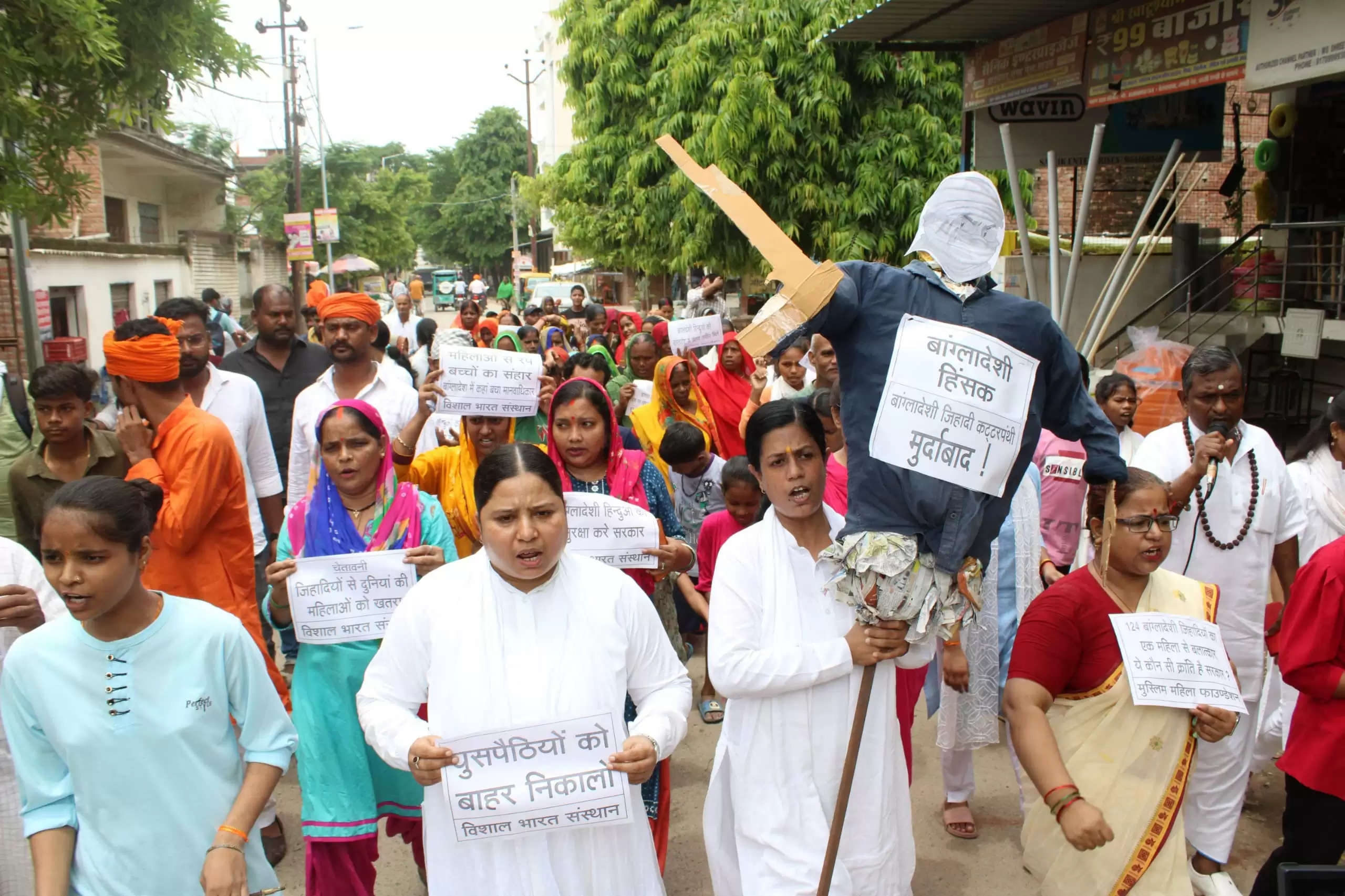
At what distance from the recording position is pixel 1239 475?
4.51 m

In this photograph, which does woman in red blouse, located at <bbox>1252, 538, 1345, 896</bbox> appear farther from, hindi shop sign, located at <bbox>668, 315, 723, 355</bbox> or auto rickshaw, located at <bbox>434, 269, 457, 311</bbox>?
auto rickshaw, located at <bbox>434, 269, 457, 311</bbox>

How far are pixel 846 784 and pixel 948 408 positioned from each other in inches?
38.2

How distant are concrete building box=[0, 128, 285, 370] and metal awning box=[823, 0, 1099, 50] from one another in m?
8.66

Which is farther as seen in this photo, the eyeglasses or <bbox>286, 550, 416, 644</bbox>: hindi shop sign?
<bbox>286, 550, 416, 644</bbox>: hindi shop sign

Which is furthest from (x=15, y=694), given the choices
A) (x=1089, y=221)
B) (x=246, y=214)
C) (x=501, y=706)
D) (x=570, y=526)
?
(x=246, y=214)

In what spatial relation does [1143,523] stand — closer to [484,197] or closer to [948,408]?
[948,408]

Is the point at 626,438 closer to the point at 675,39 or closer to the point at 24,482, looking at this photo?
the point at 24,482

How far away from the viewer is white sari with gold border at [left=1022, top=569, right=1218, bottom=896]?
2955 millimetres

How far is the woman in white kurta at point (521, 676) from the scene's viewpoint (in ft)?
8.85

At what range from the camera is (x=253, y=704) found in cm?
276

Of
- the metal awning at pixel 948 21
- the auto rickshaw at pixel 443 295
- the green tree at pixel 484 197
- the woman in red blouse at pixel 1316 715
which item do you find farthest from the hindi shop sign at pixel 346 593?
the green tree at pixel 484 197

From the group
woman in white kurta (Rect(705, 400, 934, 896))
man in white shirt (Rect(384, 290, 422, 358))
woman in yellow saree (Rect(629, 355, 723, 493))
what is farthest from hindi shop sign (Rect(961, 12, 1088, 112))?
woman in white kurta (Rect(705, 400, 934, 896))

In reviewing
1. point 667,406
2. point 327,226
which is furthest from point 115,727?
point 327,226

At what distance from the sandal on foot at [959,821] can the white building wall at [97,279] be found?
15189 mm
